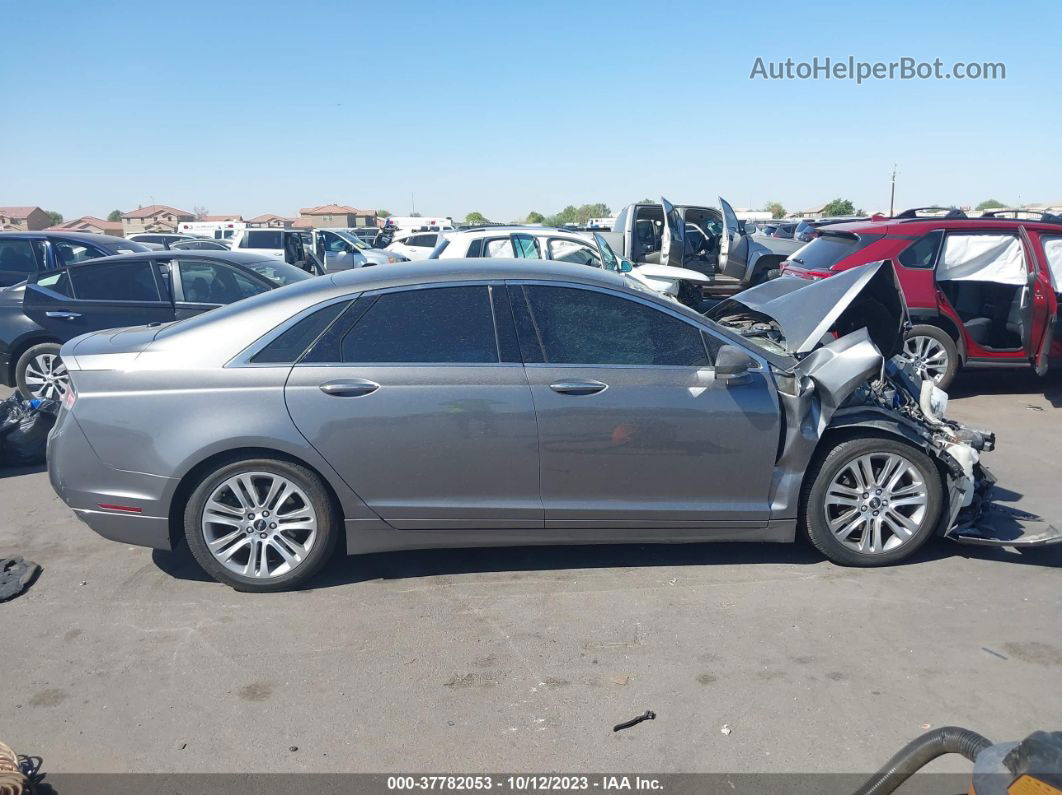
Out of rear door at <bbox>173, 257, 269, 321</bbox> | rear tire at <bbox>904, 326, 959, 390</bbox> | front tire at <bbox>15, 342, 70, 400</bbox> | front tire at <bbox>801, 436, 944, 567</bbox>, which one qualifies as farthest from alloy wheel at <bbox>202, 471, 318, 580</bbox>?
rear tire at <bbox>904, 326, 959, 390</bbox>

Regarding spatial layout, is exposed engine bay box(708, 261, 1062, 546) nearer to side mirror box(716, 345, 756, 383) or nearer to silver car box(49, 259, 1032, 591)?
silver car box(49, 259, 1032, 591)

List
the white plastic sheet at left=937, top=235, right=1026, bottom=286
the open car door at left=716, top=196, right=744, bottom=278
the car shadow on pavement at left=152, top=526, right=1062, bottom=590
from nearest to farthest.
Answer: the car shadow on pavement at left=152, top=526, right=1062, bottom=590 → the white plastic sheet at left=937, top=235, right=1026, bottom=286 → the open car door at left=716, top=196, right=744, bottom=278

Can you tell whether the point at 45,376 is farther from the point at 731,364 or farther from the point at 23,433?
the point at 731,364

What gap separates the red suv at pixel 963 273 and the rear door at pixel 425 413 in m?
5.25

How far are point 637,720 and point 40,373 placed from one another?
24.0ft

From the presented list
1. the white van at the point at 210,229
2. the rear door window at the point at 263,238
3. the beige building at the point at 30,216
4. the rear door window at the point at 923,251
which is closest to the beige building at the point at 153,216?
the beige building at the point at 30,216

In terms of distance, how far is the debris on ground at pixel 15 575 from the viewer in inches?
171

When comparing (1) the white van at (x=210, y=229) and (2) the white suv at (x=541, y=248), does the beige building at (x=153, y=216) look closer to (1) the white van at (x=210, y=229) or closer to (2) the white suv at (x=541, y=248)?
(1) the white van at (x=210, y=229)

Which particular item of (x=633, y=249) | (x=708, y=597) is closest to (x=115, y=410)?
(x=708, y=597)

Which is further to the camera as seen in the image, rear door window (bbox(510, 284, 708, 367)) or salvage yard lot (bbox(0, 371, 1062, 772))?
rear door window (bbox(510, 284, 708, 367))

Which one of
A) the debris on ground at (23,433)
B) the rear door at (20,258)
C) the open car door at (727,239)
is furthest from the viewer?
the open car door at (727,239)

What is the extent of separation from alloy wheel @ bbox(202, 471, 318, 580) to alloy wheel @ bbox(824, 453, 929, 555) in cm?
281

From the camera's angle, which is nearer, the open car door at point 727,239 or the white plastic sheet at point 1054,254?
the white plastic sheet at point 1054,254

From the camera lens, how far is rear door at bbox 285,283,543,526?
13.5 ft
